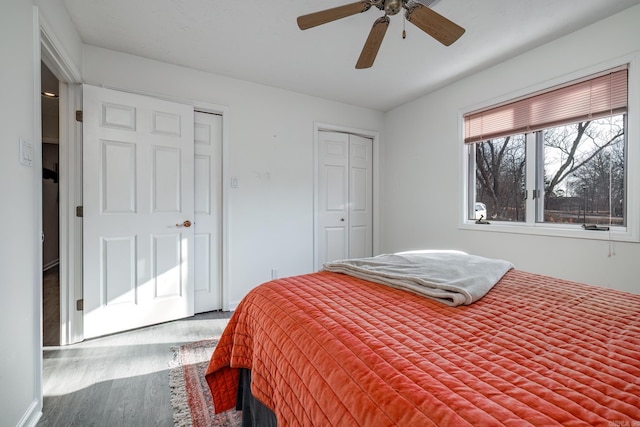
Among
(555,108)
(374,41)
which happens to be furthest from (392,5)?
(555,108)

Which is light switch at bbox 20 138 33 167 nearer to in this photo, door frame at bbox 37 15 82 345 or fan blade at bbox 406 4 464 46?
door frame at bbox 37 15 82 345

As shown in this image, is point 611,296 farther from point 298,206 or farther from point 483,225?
point 298,206

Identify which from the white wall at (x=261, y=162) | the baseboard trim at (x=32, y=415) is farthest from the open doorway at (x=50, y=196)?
the baseboard trim at (x=32, y=415)

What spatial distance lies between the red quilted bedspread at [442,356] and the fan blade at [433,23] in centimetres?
139

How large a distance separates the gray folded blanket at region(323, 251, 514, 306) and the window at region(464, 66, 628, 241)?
138 centimetres

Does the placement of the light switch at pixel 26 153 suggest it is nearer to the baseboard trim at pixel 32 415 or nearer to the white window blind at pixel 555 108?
the baseboard trim at pixel 32 415

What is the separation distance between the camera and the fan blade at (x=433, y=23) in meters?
1.51

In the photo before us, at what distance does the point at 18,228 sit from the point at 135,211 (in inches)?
48.3

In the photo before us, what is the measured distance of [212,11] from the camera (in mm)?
2090

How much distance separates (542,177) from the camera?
2684 millimetres

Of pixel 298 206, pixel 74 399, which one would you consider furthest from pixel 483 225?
pixel 74 399

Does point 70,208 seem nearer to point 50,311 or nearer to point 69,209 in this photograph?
point 69,209

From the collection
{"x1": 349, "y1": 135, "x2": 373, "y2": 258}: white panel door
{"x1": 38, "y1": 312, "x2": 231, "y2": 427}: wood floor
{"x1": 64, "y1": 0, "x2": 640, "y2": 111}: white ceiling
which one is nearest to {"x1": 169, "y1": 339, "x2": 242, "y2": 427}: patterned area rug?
{"x1": 38, "y1": 312, "x2": 231, "y2": 427}: wood floor

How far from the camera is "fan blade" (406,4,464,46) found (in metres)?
1.51
